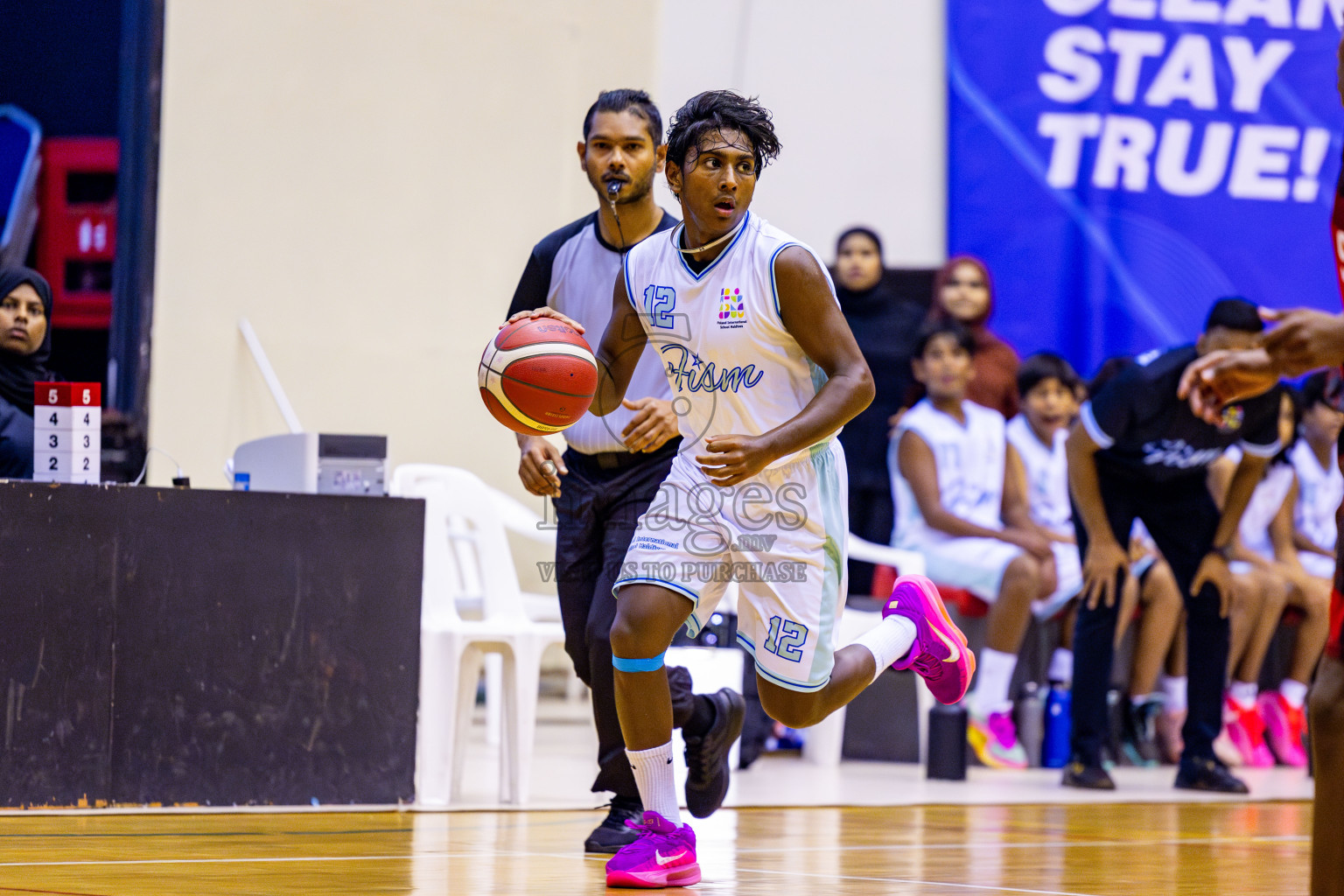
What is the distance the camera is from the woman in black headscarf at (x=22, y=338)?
19.7 ft

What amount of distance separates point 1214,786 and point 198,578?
14.7 feet

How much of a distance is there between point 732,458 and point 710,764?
1.21 metres

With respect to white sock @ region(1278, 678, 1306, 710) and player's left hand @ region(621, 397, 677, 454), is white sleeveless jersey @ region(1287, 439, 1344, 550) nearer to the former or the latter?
white sock @ region(1278, 678, 1306, 710)

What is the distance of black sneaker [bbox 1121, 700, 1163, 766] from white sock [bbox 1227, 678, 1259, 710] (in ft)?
1.41

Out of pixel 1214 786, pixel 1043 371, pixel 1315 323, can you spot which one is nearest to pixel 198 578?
pixel 1315 323

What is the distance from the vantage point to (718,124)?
3992 mm

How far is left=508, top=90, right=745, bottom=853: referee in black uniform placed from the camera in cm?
452

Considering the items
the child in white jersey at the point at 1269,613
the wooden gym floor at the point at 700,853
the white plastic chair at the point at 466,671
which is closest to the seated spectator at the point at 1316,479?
the child in white jersey at the point at 1269,613

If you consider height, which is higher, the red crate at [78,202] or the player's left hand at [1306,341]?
the red crate at [78,202]

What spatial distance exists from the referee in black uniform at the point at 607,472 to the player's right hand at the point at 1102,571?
10.1 feet

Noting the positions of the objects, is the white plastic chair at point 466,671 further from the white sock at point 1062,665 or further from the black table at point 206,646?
the white sock at point 1062,665

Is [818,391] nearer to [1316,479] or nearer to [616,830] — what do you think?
[616,830]

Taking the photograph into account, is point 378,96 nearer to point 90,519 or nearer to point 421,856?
point 90,519

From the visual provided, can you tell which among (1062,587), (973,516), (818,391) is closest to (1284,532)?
(1062,587)
